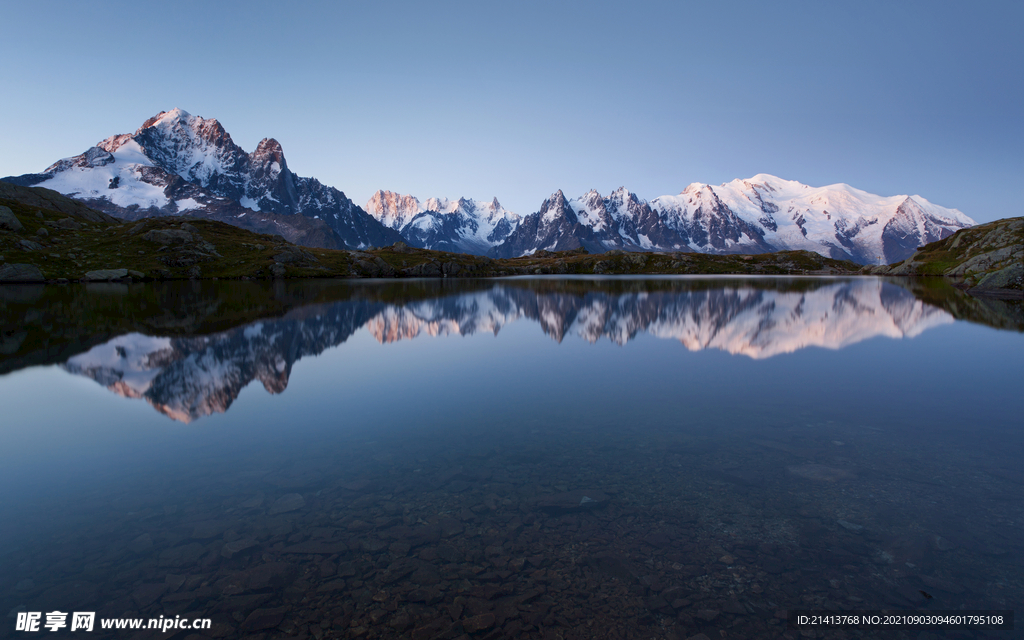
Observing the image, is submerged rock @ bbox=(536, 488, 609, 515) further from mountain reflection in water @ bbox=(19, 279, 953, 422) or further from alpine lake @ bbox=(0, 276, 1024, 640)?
mountain reflection in water @ bbox=(19, 279, 953, 422)

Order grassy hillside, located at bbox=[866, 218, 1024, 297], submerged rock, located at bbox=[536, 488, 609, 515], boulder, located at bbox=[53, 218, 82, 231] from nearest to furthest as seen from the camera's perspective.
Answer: submerged rock, located at bbox=[536, 488, 609, 515]
grassy hillside, located at bbox=[866, 218, 1024, 297]
boulder, located at bbox=[53, 218, 82, 231]

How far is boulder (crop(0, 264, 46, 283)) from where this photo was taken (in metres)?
104

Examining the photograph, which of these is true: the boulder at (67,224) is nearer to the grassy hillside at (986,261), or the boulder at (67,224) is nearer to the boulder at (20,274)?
the boulder at (20,274)

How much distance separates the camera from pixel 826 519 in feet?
36.9

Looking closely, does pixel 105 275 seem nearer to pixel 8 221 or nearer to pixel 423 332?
pixel 8 221

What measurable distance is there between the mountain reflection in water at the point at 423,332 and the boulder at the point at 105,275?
89932 mm

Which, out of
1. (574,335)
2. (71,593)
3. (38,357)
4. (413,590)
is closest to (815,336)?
(574,335)

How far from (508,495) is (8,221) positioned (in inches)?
7172

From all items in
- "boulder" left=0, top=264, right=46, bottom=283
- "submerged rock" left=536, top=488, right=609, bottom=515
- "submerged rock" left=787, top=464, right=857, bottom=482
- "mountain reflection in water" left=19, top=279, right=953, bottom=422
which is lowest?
"submerged rock" left=536, top=488, right=609, bottom=515

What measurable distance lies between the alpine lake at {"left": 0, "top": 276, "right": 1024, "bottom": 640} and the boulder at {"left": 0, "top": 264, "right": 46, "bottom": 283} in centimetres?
Result: 11079

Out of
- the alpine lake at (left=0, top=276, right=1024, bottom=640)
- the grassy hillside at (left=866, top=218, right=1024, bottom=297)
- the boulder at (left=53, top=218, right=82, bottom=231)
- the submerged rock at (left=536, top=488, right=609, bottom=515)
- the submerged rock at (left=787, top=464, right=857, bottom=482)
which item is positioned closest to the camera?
the alpine lake at (left=0, top=276, right=1024, bottom=640)

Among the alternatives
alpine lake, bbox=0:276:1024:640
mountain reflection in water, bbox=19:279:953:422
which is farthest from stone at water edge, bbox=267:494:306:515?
mountain reflection in water, bbox=19:279:953:422

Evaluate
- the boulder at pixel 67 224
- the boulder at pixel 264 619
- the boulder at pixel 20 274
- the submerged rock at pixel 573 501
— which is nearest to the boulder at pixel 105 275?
the boulder at pixel 20 274

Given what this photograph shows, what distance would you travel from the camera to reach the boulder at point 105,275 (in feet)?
378
